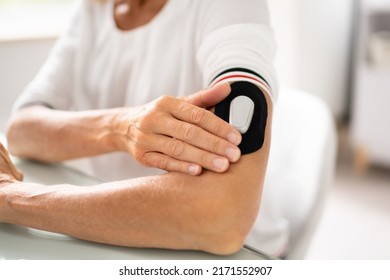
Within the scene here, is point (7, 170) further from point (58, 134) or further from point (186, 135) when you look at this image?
point (186, 135)

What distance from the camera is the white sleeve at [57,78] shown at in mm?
834

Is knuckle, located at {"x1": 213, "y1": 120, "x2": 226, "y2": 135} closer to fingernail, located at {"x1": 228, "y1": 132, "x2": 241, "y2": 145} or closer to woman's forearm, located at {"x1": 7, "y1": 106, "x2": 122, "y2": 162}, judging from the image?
fingernail, located at {"x1": 228, "y1": 132, "x2": 241, "y2": 145}

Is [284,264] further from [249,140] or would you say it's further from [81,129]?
[81,129]

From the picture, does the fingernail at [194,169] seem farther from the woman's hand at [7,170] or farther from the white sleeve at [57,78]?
the white sleeve at [57,78]

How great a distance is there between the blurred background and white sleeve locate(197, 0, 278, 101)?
18 cm

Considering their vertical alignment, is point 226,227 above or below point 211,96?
below

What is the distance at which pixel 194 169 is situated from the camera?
516 millimetres

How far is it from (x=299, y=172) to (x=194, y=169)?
0.38 m

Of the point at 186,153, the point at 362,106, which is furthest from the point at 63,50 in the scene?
the point at 362,106

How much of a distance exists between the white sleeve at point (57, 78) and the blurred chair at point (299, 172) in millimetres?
362

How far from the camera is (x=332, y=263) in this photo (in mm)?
523

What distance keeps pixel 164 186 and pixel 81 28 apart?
469 mm

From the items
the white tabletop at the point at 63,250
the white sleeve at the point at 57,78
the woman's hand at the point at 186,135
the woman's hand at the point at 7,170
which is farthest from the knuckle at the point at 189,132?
the white sleeve at the point at 57,78

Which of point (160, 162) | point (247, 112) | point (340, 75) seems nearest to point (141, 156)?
point (160, 162)
